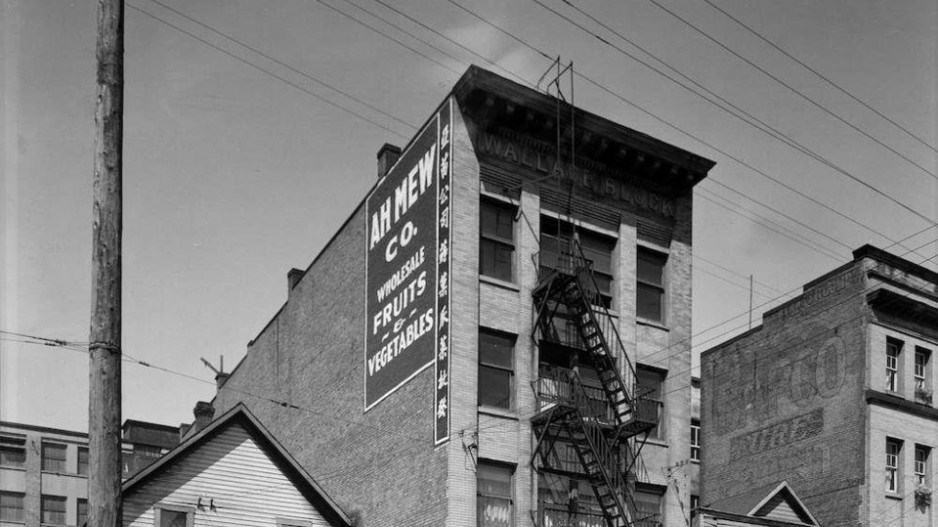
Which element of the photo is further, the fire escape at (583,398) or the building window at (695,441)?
the building window at (695,441)

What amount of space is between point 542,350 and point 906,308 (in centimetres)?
1756

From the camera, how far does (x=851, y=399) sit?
39438 mm

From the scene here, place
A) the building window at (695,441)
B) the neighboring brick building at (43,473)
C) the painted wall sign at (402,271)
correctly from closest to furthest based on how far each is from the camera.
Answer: the painted wall sign at (402,271)
the building window at (695,441)
the neighboring brick building at (43,473)

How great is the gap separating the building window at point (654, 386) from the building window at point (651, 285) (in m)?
1.55

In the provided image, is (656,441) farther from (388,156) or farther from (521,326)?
(388,156)

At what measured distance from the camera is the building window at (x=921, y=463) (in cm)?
3978

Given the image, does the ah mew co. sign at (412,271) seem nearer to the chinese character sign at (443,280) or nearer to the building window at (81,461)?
the chinese character sign at (443,280)

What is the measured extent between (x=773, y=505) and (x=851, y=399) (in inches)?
264

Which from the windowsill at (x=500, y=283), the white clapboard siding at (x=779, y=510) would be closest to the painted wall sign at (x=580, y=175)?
the windowsill at (x=500, y=283)

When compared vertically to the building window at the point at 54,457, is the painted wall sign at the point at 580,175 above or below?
above

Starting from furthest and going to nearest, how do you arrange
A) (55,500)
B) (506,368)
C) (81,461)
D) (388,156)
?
(81,461), (55,500), (388,156), (506,368)

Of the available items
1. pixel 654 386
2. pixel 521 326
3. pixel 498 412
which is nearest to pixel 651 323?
pixel 654 386

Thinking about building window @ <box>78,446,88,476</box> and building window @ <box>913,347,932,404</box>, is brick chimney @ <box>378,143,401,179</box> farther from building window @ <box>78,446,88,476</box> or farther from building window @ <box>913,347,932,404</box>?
building window @ <box>78,446,88,476</box>

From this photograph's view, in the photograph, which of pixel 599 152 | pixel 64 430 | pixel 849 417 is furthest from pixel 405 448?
pixel 64 430
